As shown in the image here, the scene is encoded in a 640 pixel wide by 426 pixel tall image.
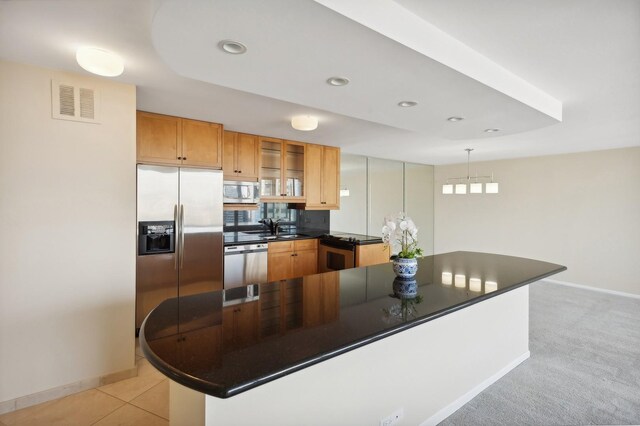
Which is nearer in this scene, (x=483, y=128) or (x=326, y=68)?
(x=326, y=68)

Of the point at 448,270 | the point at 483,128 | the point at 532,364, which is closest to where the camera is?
the point at 448,270

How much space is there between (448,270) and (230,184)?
2816 mm

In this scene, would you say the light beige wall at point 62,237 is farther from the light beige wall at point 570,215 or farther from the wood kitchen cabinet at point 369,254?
the light beige wall at point 570,215

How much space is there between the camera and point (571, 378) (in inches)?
98.8

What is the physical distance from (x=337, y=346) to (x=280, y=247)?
10.8 feet

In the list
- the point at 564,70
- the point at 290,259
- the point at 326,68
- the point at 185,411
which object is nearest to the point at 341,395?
the point at 185,411

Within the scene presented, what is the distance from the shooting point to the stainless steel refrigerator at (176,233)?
3.09m

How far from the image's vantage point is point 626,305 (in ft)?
14.3

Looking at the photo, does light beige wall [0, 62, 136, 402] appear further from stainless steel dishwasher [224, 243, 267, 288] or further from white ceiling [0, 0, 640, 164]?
stainless steel dishwasher [224, 243, 267, 288]

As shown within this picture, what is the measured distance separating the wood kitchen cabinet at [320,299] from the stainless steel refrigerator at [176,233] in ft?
5.75

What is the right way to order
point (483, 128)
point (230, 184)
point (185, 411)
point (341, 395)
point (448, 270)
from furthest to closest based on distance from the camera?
point (230, 184) < point (483, 128) < point (448, 270) < point (341, 395) < point (185, 411)

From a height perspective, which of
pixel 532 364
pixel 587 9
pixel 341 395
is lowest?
pixel 532 364

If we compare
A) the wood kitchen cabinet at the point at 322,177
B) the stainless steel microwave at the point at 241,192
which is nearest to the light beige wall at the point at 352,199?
the wood kitchen cabinet at the point at 322,177

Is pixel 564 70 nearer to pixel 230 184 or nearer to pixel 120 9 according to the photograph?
pixel 120 9
